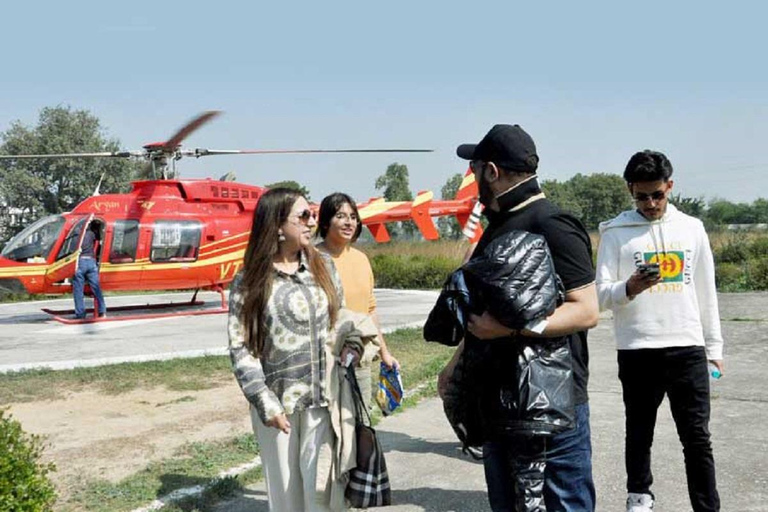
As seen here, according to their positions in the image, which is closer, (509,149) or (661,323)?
(509,149)

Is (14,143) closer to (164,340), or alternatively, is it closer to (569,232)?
(164,340)

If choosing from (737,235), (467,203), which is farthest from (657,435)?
(737,235)

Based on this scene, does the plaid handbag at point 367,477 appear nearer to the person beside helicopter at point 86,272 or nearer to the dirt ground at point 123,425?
the dirt ground at point 123,425

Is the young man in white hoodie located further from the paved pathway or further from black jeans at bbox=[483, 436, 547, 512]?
black jeans at bbox=[483, 436, 547, 512]

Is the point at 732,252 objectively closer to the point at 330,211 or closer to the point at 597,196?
the point at 330,211

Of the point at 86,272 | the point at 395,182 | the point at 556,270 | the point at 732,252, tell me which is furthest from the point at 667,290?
the point at 395,182

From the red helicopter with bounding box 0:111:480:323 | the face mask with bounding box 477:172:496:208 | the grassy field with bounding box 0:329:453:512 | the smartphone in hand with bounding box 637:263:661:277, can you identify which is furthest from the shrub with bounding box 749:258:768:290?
the face mask with bounding box 477:172:496:208

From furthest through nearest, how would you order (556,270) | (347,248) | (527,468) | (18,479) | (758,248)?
(758,248), (347,248), (18,479), (556,270), (527,468)

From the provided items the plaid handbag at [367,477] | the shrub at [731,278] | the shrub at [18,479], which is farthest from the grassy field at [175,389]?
the shrub at [731,278]

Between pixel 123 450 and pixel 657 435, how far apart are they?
13.0ft

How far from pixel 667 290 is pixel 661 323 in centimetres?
18

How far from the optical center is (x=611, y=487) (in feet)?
14.2

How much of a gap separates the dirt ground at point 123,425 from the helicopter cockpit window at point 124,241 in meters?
6.73

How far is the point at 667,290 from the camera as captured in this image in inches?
144
